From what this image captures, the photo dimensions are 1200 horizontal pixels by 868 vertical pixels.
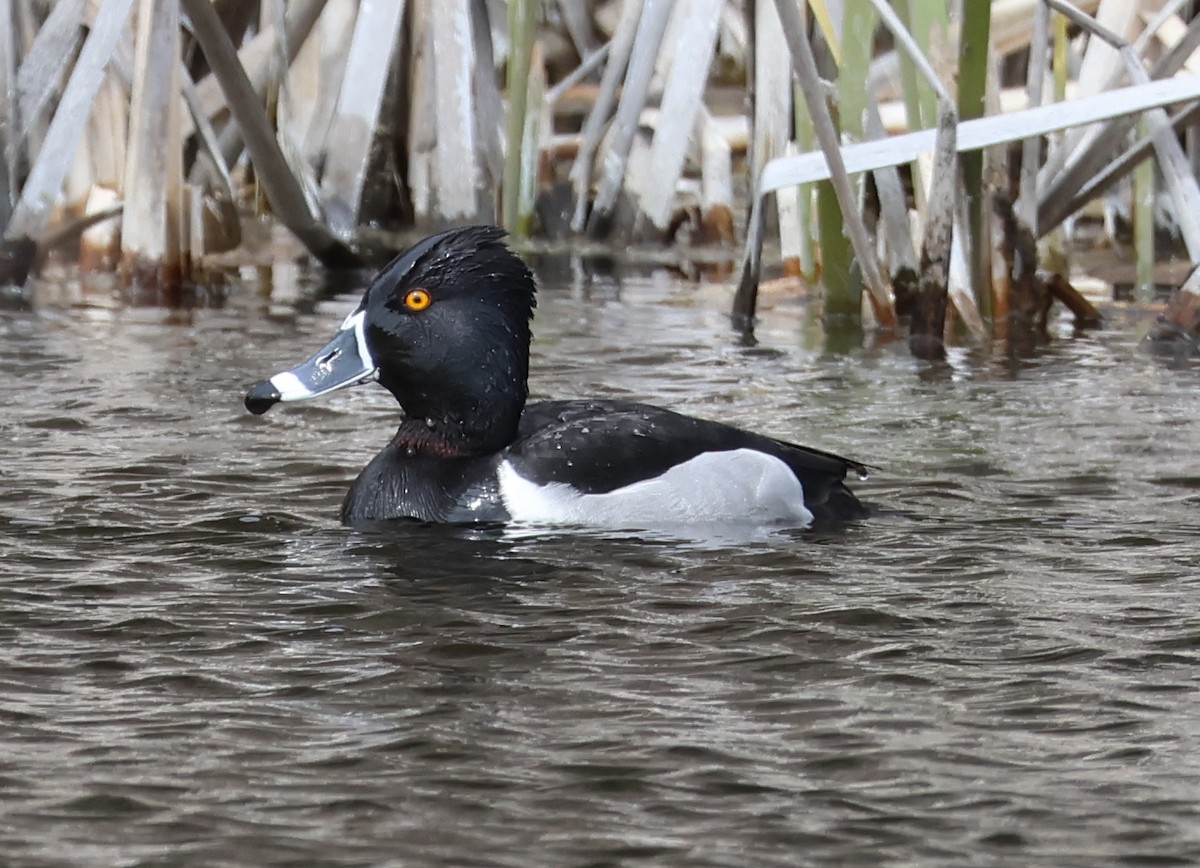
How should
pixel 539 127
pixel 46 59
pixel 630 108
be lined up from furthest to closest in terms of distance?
pixel 539 127, pixel 630 108, pixel 46 59

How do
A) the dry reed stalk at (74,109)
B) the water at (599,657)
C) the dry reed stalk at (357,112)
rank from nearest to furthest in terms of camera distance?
the water at (599,657) < the dry reed stalk at (74,109) < the dry reed stalk at (357,112)

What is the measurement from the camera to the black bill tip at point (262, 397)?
546 centimetres

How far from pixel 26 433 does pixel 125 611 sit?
2.15 metres

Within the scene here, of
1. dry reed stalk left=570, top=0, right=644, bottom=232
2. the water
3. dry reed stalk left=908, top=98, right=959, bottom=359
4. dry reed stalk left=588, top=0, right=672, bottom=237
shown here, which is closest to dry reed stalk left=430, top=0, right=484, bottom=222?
dry reed stalk left=570, top=0, right=644, bottom=232

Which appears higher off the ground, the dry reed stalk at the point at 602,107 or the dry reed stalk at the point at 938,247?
the dry reed stalk at the point at 602,107

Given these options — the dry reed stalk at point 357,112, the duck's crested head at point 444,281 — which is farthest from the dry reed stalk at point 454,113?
the duck's crested head at point 444,281

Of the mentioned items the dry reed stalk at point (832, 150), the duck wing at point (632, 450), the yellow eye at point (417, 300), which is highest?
the dry reed stalk at point (832, 150)

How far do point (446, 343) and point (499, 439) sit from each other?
0.30 metres

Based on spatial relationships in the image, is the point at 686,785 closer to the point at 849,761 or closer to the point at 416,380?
the point at 849,761

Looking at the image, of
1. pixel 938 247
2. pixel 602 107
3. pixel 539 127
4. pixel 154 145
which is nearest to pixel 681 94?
pixel 602 107

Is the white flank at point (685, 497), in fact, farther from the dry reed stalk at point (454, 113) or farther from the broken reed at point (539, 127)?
the dry reed stalk at point (454, 113)

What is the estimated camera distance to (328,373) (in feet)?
18.4

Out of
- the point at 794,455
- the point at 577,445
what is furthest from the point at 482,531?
the point at 794,455

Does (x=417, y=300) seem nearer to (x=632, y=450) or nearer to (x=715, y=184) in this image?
(x=632, y=450)
